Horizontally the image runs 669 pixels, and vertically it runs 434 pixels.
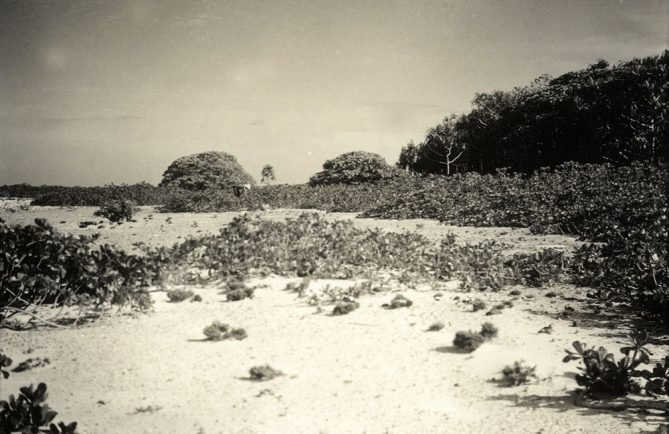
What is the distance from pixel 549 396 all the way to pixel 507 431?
1.94 feet

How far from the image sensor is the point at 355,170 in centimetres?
2339

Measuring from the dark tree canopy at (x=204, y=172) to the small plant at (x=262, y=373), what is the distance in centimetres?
2169

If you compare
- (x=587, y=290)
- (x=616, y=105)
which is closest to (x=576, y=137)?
(x=616, y=105)

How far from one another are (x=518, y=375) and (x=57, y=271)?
432cm

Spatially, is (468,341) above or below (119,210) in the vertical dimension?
below

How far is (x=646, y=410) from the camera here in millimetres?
2963

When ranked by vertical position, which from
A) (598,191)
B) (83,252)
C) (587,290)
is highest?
(598,191)

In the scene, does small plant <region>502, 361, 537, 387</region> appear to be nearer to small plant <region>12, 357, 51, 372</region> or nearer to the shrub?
small plant <region>12, 357, 51, 372</region>

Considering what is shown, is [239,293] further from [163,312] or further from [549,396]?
[549,396]

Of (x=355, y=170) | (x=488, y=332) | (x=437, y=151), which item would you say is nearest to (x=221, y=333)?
(x=488, y=332)

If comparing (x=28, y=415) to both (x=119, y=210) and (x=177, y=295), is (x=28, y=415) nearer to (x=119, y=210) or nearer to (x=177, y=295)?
(x=177, y=295)

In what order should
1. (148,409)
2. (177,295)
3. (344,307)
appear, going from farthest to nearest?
(177,295) < (344,307) < (148,409)

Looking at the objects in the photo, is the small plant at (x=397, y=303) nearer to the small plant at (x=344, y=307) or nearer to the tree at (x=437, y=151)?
the small plant at (x=344, y=307)

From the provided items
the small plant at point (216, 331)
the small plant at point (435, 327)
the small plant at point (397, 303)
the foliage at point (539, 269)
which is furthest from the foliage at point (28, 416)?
the foliage at point (539, 269)
